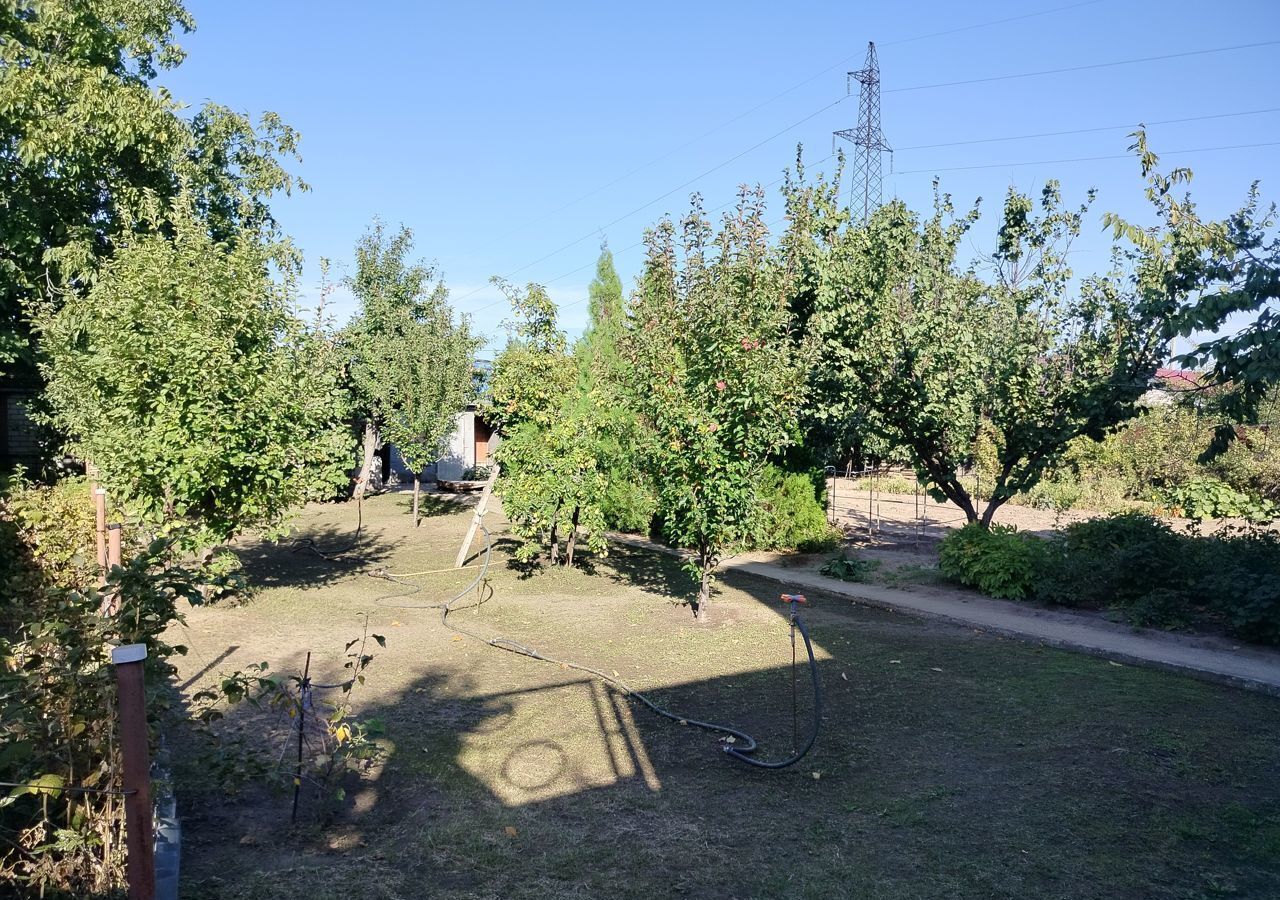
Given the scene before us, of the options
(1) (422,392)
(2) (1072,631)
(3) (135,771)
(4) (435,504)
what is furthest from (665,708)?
(4) (435,504)

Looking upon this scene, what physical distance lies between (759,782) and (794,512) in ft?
31.3

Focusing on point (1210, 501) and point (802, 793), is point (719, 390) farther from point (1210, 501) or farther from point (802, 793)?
point (1210, 501)

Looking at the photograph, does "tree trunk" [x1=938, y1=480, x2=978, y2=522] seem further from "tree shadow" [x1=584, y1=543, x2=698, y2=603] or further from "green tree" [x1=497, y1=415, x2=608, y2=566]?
"green tree" [x1=497, y1=415, x2=608, y2=566]

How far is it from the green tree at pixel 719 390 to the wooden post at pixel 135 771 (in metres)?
6.85

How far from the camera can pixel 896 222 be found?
1217 centimetres

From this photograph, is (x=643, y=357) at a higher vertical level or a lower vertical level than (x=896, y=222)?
lower

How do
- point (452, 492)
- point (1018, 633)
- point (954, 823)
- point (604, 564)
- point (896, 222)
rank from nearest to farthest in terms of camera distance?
point (954, 823), point (1018, 633), point (896, 222), point (604, 564), point (452, 492)

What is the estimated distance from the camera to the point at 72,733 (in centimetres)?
366

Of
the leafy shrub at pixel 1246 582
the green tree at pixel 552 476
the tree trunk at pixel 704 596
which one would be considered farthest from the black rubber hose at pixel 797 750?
the green tree at pixel 552 476

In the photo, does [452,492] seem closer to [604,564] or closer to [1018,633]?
[604,564]

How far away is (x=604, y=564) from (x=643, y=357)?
5089mm

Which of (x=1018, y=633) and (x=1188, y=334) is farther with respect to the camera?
(x=1018, y=633)

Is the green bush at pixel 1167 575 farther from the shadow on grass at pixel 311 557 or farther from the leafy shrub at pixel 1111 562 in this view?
the shadow on grass at pixel 311 557

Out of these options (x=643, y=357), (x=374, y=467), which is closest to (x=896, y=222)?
(x=643, y=357)
